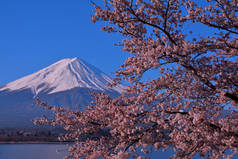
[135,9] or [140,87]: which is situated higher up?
[135,9]

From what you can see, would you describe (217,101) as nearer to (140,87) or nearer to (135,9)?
(140,87)

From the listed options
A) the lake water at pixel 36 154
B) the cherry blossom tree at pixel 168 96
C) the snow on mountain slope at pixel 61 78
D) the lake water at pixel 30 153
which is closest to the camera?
the cherry blossom tree at pixel 168 96

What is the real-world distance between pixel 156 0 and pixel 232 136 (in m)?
2.25

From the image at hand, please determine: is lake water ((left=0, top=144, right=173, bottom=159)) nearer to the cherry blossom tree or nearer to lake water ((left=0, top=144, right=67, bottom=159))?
lake water ((left=0, top=144, right=67, bottom=159))

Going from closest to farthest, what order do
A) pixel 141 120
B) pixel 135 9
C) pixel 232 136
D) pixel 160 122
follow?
1. pixel 232 136
2. pixel 160 122
3. pixel 141 120
4. pixel 135 9

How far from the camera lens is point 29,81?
635 feet

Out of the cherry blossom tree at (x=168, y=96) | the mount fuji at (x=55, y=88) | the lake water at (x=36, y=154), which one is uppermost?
the mount fuji at (x=55, y=88)

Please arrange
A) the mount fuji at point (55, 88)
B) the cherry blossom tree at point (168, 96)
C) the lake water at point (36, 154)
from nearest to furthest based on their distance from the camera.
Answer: the cherry blossom tree at point (168, 96)
the lake water at point (36, 154)
the mount fuji at point (55, 88)

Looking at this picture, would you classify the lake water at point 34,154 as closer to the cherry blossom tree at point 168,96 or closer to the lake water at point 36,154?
the lake water at point 36,154

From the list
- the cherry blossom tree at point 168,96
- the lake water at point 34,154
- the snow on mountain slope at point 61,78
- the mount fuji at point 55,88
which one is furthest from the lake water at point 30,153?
the snow on mountain slope at point 61,78

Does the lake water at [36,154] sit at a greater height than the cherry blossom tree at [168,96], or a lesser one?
greater

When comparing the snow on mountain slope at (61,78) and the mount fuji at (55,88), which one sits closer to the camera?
the mount fuji at (55,88)

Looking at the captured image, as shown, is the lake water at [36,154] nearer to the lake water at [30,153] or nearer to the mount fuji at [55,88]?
the lake water at [30,153]

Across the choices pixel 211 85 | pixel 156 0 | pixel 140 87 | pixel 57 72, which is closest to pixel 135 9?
pixel 156 0
